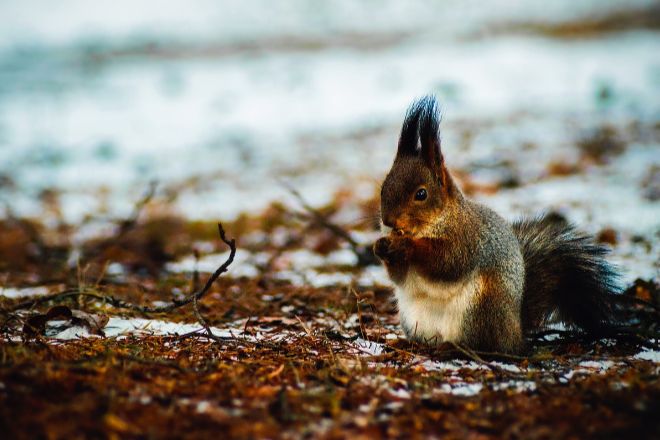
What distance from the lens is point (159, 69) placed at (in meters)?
13.0

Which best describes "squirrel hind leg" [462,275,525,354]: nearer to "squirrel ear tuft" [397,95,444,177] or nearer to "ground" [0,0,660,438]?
"ground" [0,0,660,438]

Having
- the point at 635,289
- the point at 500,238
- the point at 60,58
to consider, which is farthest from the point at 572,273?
the point at 60,58

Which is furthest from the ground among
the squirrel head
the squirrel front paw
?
the squirrel head

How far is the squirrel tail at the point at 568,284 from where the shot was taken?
2436 mm

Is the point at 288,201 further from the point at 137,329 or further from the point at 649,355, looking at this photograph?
the point at 649,355

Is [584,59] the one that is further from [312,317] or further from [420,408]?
[420,408]

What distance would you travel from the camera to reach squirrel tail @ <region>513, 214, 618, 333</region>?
95.9 inches

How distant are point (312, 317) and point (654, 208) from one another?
320 cm

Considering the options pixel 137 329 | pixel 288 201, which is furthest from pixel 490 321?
pixel 288 201

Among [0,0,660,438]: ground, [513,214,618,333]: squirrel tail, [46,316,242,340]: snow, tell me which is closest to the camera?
[0,0,660,438]: ground

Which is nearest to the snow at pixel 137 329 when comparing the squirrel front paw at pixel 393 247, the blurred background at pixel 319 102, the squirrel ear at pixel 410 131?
the squirrel front paw at pixel 393 247

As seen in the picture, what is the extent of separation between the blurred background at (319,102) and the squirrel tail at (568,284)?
1.06 meters

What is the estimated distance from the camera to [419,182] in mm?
2289

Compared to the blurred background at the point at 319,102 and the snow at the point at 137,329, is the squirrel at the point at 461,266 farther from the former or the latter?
the blurred background at the point at 319,102
